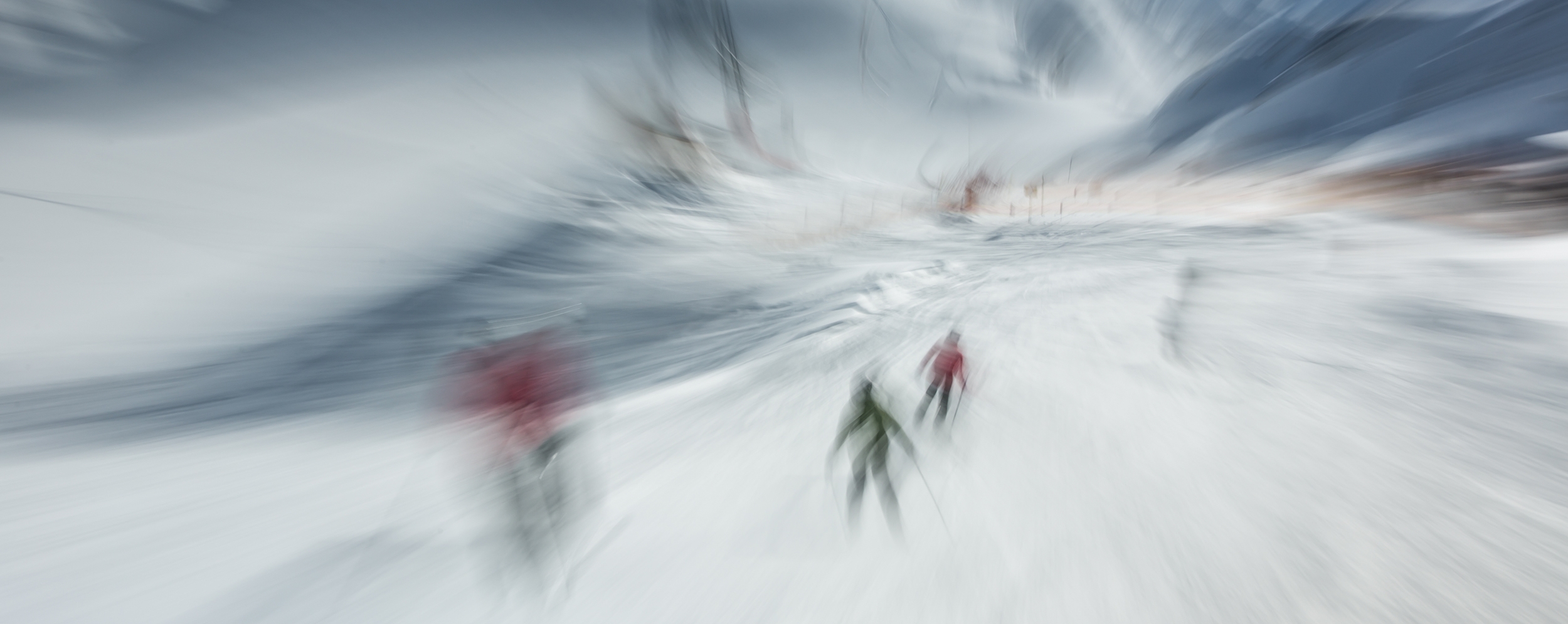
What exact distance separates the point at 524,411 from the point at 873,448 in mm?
799

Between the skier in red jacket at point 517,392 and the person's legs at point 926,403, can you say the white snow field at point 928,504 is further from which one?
the skier in red jacket at point 517,392

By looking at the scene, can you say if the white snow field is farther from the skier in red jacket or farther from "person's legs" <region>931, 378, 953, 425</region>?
the skier in red jacket

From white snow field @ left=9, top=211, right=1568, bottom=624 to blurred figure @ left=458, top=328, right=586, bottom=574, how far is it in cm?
16

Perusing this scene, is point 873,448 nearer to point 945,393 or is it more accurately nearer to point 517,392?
point 945,393

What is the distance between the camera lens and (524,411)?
49.2 inches

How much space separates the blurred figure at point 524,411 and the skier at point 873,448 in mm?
628

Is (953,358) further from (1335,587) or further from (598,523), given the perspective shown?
(598,523)

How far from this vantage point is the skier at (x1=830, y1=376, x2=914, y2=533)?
4.49ft

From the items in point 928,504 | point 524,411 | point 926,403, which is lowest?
point 928,504

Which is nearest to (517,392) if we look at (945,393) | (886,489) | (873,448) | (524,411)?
(524,411)

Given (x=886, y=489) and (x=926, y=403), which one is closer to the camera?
(x=886, y=489)

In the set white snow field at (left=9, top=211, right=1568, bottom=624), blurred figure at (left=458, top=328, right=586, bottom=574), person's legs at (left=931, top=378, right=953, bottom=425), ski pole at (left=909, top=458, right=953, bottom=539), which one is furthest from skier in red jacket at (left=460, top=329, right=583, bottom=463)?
person's legs at (left=931, top=378, right=953, bottom=425)

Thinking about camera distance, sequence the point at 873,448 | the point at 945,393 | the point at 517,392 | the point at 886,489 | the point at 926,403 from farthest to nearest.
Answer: the point at 926,403
the point at 945,393
the point at 886,489
the point at 873,448
the point at 517,392

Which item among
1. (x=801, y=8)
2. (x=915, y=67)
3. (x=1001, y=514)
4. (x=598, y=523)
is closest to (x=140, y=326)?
(x=598, y=523)
